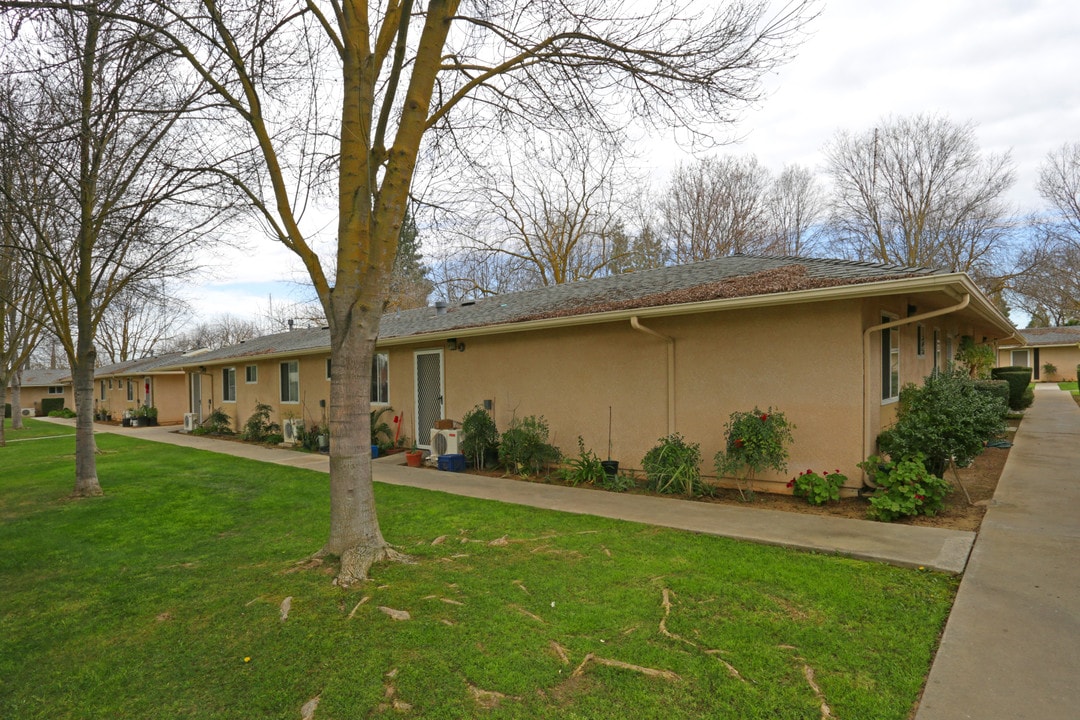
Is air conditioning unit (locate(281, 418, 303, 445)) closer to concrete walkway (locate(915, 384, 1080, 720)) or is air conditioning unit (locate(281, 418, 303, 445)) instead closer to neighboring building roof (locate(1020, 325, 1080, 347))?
concrete walkway (locate(915, 384, 1080, 720))

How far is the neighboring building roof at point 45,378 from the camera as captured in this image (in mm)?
39209

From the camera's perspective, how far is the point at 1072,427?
11.5 metres

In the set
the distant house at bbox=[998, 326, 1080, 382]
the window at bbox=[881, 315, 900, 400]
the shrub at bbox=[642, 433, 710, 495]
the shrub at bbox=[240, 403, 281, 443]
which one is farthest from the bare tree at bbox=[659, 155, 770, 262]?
the distant house at bbox=[998, 326, 1080, 382]

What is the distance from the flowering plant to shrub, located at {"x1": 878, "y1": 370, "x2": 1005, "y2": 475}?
2.02ft

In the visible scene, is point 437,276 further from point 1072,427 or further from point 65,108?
point 1072,427

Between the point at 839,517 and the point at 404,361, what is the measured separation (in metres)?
8.30

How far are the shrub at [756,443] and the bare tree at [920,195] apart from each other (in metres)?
20.2

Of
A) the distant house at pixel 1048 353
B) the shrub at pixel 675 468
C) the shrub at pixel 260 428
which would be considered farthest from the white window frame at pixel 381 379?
the distant house at pixel 1048 353

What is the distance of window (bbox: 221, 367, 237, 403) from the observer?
17.4 metres

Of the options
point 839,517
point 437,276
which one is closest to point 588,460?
point 839,517

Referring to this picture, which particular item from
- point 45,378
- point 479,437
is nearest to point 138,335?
point 45,378

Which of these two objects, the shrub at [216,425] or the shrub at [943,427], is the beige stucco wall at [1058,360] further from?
the shrub at [216,425]

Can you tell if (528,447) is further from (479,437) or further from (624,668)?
(624,668)

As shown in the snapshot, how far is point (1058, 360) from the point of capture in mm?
31891
